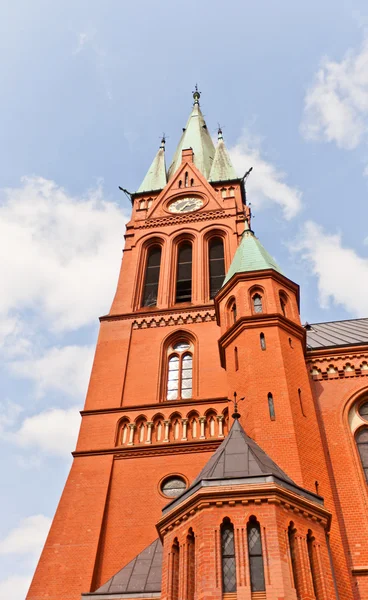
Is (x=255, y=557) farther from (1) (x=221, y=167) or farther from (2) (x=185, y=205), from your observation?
(1) (x=221, y=167)

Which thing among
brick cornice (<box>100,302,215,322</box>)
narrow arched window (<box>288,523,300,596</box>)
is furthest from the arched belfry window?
narrow arched window (<box>288,523,300,596</box>)

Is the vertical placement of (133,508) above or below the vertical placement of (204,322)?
below

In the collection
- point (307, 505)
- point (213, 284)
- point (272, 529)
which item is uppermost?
point (213, 284)

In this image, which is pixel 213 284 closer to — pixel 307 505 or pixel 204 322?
pixel 204 322

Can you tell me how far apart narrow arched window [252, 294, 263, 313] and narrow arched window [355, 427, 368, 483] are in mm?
4782

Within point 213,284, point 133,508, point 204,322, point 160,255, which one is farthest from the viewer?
point 160,255

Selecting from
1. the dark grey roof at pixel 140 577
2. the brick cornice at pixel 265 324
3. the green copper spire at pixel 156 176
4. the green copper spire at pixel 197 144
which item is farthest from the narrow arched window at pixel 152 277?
the dark grey roof at pixel 140 577

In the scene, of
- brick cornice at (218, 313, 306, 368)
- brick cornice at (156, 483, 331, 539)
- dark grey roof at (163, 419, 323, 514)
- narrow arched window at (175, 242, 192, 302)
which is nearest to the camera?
brick cornice at (156, 483, 331, 539)

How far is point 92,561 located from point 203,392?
22.7 feet

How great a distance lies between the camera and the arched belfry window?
21.7m

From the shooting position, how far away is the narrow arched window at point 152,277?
26.9 metres

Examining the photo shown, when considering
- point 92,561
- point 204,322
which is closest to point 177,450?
point 92,561

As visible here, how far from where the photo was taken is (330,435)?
51.5ft

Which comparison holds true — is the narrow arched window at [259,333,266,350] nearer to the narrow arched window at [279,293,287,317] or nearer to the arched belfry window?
the narrow arched window at [279,293,287,317]
